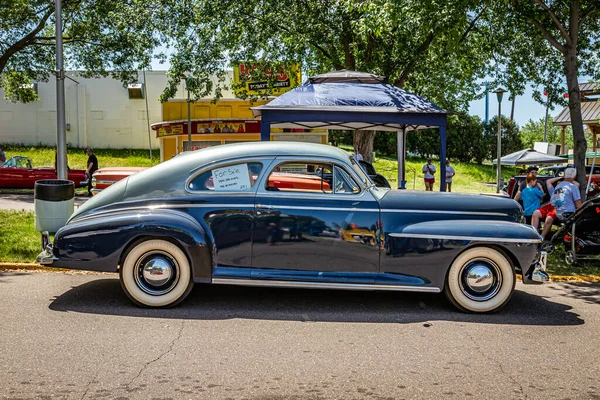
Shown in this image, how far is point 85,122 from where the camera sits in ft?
123

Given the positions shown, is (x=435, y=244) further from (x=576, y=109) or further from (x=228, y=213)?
(x=576, y=109)

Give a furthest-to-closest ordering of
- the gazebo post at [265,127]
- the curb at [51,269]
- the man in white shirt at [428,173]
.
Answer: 1. the man in white shirt at [428,173]
2. the gazebo post at [265,127]
3. the curb at [51,269]

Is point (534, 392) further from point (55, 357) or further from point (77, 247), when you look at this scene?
point (77, 247)

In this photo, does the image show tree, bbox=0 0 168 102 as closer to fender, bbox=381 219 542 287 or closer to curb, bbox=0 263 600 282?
curb, bbox=0 263 600 282

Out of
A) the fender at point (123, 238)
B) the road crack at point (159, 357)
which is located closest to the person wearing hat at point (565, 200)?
the fender at point (123, 238)

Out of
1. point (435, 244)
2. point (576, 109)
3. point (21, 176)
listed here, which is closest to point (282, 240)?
point (435, 244)

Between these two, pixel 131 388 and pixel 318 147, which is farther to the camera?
pixel 318 147

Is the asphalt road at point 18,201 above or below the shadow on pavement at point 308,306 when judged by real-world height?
above

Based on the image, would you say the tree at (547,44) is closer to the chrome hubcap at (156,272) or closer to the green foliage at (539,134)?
the chrome hubcap at (156,272)

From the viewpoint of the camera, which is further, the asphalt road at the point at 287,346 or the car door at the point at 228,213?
the car door at the point at 228,213

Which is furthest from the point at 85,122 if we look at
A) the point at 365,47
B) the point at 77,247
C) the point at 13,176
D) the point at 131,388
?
the point at 131,388

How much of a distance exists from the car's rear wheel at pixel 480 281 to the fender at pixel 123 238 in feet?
8.39

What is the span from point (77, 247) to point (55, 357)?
1.67m

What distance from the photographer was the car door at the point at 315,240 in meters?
6.14
